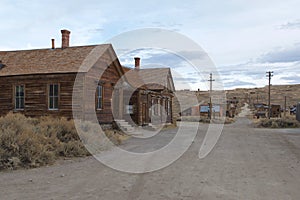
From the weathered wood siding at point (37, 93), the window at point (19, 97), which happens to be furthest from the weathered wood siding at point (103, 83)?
the window at point (19, 97)

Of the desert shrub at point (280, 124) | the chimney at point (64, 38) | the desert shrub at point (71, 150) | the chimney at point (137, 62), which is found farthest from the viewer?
the desert shrub at point (280, 124)

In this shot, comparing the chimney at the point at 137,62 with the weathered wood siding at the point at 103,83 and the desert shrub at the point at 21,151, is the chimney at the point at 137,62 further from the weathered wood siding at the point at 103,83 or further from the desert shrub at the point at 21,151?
the desert shrub at the point at 21,151

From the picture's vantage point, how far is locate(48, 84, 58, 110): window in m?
19.2

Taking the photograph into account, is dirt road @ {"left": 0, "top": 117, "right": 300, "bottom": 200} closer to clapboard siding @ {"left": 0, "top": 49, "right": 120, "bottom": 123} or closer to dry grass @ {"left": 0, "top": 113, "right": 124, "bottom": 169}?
dry grass @ {"left": 0, "top": 113, "right": 124, "bottom": 169}

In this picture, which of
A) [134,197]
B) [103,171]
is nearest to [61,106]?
[103,171]

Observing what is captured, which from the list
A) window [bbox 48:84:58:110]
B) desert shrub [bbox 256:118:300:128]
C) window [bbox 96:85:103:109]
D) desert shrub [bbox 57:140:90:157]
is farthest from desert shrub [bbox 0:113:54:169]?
desert shrub [bbox 256:118:300:128]

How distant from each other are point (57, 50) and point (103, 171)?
14.3 m

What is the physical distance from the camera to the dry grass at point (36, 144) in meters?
9.83

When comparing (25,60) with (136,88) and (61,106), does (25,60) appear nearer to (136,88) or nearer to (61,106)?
(61,106)

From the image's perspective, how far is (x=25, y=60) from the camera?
21125 millimetres

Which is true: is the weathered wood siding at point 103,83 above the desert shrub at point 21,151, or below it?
above

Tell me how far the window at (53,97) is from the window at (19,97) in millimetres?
1968

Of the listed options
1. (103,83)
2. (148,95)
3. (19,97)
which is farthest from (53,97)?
(148,95)

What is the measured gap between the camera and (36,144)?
10.4 meters
